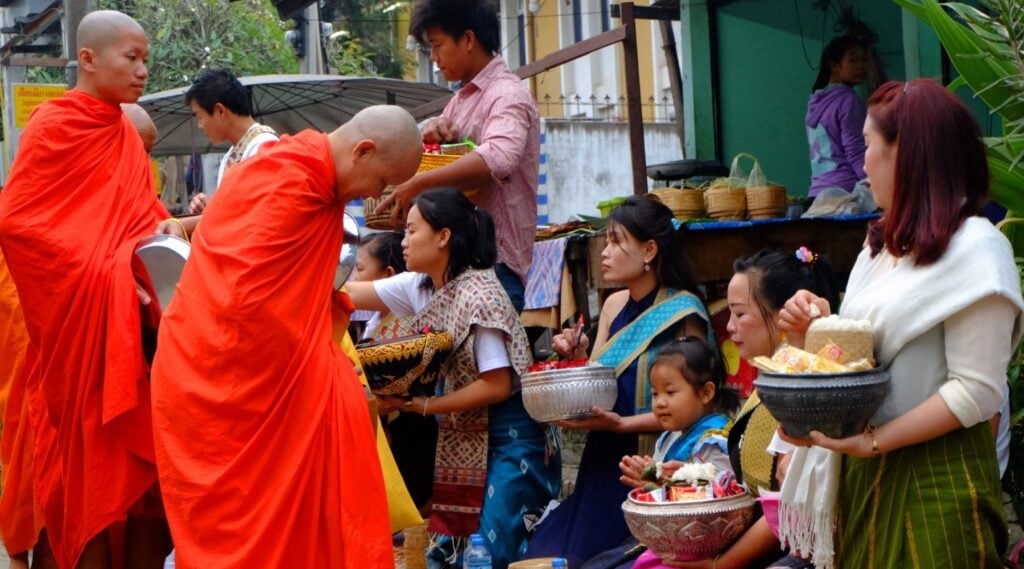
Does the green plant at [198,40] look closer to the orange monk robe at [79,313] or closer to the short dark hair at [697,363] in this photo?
the orange monk robe at [79,313]

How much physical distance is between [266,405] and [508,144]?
1740 mm

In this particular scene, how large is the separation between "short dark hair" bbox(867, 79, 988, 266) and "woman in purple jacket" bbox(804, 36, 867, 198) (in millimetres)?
4369

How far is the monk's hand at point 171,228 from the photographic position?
18.5 feet

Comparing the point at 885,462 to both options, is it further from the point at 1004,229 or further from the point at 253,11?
the point at 253,11

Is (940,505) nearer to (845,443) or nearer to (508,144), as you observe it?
(845,443)

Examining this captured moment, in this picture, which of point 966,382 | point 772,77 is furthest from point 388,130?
point 772,77

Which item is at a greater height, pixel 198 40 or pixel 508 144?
pixel 198 40

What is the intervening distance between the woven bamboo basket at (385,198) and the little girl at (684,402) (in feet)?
4.03

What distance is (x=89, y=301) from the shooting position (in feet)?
18.1

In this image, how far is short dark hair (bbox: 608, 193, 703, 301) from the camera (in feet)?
17.9

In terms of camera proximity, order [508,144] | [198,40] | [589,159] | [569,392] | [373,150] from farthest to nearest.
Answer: [198,40]
[589,159]
[508,144]
[569,392]
[373,150]

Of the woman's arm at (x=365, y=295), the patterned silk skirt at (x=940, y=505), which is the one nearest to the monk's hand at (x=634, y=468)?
the patterned silk skirt at (x=940, y=505)

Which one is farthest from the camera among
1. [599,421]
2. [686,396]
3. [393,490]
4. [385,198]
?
[385,198]

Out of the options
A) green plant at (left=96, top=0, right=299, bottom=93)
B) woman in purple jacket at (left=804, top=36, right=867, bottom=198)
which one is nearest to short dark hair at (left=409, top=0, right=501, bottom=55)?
woman in purple jacket at (left=804, top=36, right=867, bottom=198)
